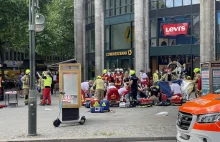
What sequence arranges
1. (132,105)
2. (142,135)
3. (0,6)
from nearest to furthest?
1. (142,135)
2. (132,105)
3. (0,6)

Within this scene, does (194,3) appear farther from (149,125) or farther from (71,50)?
(71,50)

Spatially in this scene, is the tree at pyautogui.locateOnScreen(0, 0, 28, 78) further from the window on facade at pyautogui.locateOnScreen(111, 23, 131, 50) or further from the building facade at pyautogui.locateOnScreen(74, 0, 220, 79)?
the window on facade at pyautogui.locateOnScreen(111, 23, 131, 50)

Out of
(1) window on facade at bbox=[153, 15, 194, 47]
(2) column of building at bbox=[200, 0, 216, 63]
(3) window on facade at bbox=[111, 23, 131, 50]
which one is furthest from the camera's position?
(3) window on facade at bbox=[111, 23, 131, 50]

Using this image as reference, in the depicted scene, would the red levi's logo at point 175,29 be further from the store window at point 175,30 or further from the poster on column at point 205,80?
the poster on column at point 205,80

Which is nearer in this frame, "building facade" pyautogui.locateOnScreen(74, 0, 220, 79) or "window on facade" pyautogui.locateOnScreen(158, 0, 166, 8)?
"building facade" pyautogui.locateOnScreen(74, 0, 220, 79)

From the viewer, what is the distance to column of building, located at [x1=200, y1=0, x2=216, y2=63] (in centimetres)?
2722

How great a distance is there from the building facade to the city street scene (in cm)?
8

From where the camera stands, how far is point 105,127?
1145 cm

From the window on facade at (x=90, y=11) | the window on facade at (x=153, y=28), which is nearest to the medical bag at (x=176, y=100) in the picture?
the window on facade at (x=153, y=28)

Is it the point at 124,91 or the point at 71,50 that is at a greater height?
the point at 71,50

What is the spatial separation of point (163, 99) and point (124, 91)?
1.99 metres

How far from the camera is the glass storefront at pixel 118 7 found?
3253 centimetres

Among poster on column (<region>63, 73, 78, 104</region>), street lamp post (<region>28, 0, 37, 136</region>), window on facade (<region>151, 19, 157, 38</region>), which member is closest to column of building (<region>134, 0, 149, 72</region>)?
window on facade (<region>151, 19, 157, 38</region>)

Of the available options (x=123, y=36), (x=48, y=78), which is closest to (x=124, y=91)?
(x=48, y=78)
